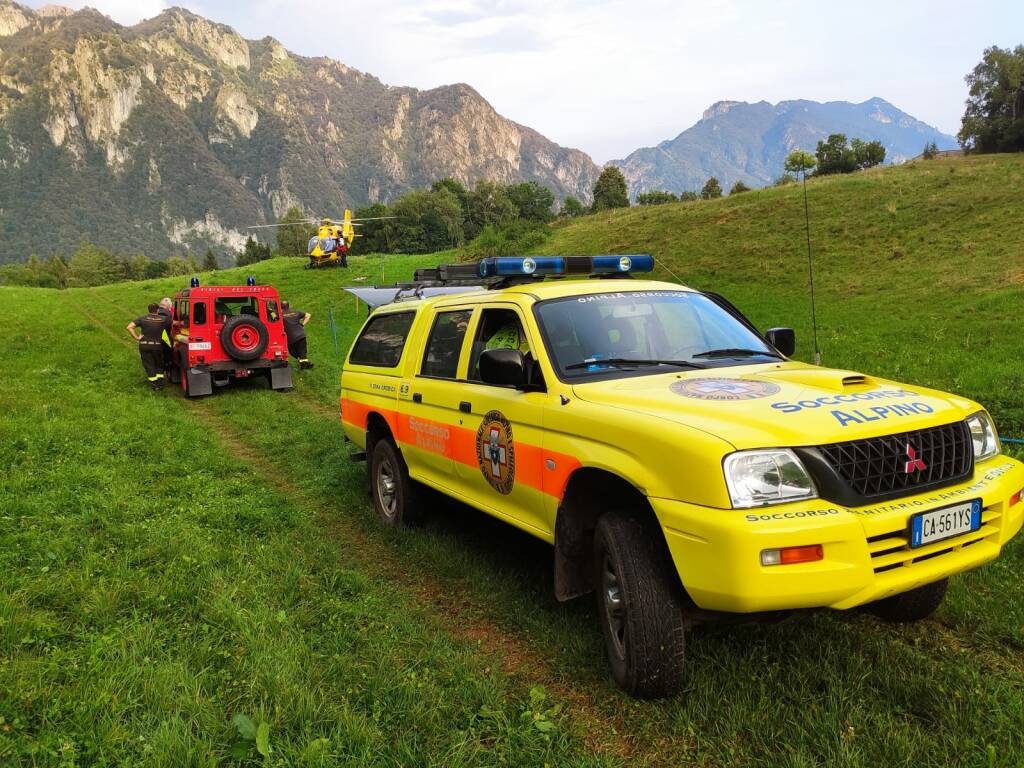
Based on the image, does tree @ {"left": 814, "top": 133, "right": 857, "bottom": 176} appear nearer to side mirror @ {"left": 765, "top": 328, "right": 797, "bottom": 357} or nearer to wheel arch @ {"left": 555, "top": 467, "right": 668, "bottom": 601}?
side mirror @ {"left": 765, "top": 328, "right": 797, "bottom": 357}

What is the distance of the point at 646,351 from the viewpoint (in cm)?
403

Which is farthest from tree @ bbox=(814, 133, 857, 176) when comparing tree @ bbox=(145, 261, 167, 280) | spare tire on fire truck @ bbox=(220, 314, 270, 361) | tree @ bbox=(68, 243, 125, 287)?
tree @ bbox=(145, 261, 167, 280)

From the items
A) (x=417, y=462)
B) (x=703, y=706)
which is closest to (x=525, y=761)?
(x=703, y=706)

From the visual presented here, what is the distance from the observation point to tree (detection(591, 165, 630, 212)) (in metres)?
81.4

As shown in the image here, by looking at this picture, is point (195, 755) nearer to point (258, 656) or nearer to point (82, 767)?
point (82, 767)

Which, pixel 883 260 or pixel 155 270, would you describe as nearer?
pixel 883 260

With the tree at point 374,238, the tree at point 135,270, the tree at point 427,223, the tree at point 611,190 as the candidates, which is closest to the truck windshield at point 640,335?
the tree at point 611,190

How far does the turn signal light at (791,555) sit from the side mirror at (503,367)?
1.66 meters

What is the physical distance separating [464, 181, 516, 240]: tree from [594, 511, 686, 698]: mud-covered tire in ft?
317

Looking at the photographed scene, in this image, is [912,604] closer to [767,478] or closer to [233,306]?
[767,478]

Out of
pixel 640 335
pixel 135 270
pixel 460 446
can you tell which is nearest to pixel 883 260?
pixel 640 335

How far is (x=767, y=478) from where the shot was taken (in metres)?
2.68

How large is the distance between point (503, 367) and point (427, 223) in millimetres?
89126

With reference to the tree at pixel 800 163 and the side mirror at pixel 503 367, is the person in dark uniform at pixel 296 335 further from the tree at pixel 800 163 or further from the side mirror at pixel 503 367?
the side mirror at pixel 503 367
